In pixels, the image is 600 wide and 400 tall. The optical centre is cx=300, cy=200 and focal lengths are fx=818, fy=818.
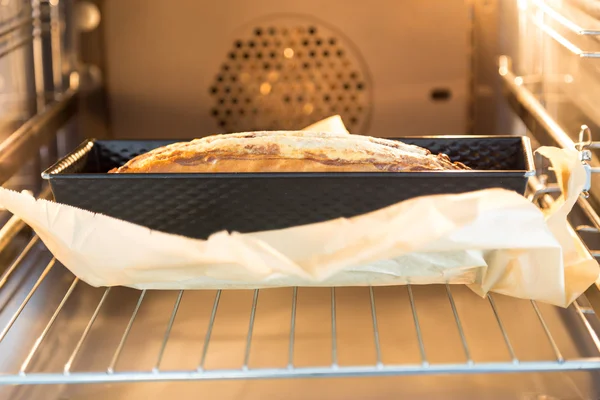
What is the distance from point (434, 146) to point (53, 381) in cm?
47

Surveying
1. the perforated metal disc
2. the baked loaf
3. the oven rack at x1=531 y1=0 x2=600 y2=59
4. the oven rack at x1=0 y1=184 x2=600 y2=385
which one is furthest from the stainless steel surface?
the perforated metal disc

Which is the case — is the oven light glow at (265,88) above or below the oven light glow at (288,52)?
below

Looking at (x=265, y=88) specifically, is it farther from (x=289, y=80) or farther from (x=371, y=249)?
(x=371, y=249)

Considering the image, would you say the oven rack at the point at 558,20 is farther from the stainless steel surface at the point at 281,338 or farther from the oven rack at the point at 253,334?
the stainless steel surface at the point at 281,338

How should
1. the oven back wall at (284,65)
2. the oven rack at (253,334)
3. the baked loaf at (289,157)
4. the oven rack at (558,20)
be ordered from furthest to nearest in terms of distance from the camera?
the oven back wall at (284,65), the oven rack at (558,20), the baked loaf at (289,157), the oven rack at (253,334)

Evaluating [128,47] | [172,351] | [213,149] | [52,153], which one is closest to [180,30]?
[128,47]

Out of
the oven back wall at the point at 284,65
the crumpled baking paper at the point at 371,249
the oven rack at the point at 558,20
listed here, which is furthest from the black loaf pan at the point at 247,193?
the oven back wall at the point at 284,65

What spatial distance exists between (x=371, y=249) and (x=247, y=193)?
13 cm

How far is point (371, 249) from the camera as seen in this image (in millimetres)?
720

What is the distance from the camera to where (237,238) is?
2.44ft

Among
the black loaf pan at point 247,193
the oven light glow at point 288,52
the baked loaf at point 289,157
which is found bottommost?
the black loaf pan at point 247,193

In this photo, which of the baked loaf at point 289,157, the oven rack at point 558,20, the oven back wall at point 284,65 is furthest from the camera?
the oven back wall at point 284,65

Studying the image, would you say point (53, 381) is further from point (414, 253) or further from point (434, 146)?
point (434, 146)

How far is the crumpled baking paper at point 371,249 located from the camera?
714 mm
